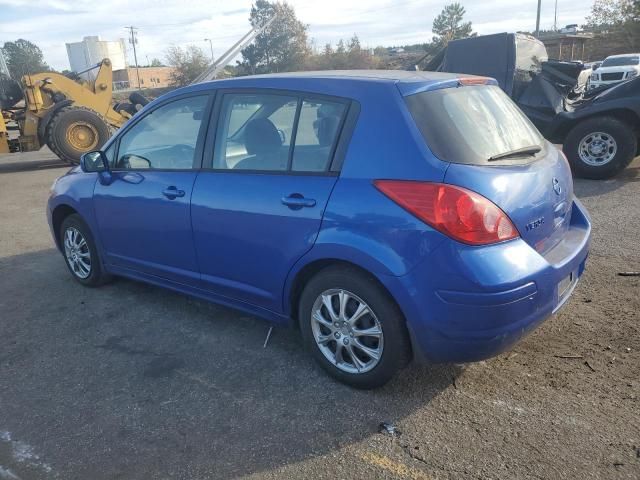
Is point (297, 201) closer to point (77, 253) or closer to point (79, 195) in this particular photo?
point (79, 195)

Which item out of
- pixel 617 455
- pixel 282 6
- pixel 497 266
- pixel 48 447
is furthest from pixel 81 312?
pixel 282 6

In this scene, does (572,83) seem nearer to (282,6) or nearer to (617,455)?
(617,455)

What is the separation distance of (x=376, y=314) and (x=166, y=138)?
2096 mm

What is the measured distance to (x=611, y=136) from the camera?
759 centimetres

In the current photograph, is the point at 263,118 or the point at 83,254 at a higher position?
the point at 263,118

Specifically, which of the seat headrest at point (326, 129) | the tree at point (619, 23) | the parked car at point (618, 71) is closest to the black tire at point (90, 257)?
the seat headrest at point (326, 129)

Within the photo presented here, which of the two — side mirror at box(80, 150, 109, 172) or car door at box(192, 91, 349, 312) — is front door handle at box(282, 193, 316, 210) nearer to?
car door at box(192, 91, 349, 312)

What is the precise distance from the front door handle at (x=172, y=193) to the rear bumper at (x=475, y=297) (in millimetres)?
1639

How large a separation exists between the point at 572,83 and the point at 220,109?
7.35 metres

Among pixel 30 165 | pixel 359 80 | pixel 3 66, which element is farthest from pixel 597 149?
pixel 3 66

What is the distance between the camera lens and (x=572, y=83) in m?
8.82

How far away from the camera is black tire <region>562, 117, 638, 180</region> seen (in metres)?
7.48

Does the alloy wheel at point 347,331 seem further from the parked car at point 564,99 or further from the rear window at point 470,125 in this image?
the parked car at point 564,99

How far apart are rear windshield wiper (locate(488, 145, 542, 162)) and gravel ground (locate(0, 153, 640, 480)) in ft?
3.94
